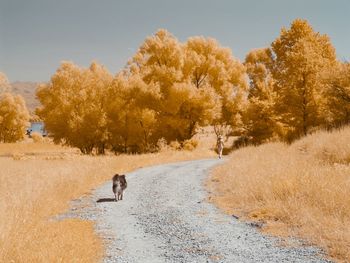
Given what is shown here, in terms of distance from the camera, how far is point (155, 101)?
38.7 m

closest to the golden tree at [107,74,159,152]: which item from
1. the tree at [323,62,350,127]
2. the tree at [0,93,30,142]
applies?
the tree at [323,62,350,127]

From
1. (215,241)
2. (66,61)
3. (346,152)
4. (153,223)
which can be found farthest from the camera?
(66,61)

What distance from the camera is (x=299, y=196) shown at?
12766 mm

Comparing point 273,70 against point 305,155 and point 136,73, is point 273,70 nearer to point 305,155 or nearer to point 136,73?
point 136,73

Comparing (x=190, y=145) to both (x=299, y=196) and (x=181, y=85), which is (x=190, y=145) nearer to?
(x=181, y=85)

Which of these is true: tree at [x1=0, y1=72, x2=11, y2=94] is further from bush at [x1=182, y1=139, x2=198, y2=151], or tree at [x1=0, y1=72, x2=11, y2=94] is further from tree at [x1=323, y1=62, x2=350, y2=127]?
tree at [x1=323, y1=62, x2=350, y2=127]

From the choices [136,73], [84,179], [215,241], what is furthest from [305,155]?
[136,73]

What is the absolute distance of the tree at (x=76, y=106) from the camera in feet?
130

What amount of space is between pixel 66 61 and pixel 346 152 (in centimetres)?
3098

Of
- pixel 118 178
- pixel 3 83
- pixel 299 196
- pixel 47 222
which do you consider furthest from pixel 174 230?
pixel 3 83

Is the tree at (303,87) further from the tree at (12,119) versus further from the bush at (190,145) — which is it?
the tree at (12,119)

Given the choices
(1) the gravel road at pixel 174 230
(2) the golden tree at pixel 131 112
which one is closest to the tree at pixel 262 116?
(2) the golden tree at pixel 131 112

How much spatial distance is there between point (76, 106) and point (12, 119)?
1535 inches

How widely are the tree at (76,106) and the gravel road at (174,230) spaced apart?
21.5 metres
